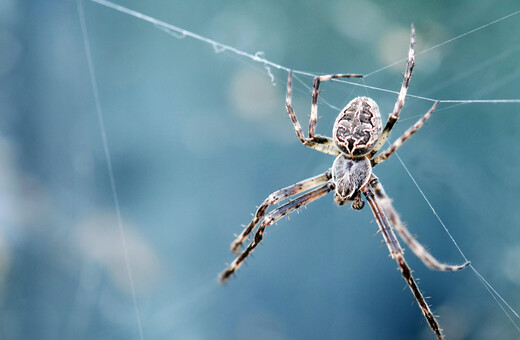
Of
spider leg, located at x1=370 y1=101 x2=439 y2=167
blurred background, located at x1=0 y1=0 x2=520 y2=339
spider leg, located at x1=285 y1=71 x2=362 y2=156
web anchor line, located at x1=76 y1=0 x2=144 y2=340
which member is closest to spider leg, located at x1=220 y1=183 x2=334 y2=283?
spider leg, located at x1=285 y1=71 x2=362 y2=156

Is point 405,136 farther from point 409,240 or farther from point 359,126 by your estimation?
point 409,240

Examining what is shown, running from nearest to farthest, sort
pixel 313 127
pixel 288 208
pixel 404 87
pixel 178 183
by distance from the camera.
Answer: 1. pixel 404 87
2. pixel 313 127
3. pixel 288 208
4. pixel 178 183

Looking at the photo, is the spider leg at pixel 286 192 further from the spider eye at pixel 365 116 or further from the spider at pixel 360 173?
the spider eye at pixel 365 116

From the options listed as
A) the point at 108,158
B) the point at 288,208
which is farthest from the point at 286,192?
the point at 108,158

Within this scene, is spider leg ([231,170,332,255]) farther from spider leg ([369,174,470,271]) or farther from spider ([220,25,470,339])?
spider leg ([369,174,470,271])

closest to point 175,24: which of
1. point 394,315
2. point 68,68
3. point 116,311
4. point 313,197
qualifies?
point 68,68

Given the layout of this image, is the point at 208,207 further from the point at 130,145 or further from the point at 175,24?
the point at 175,24
